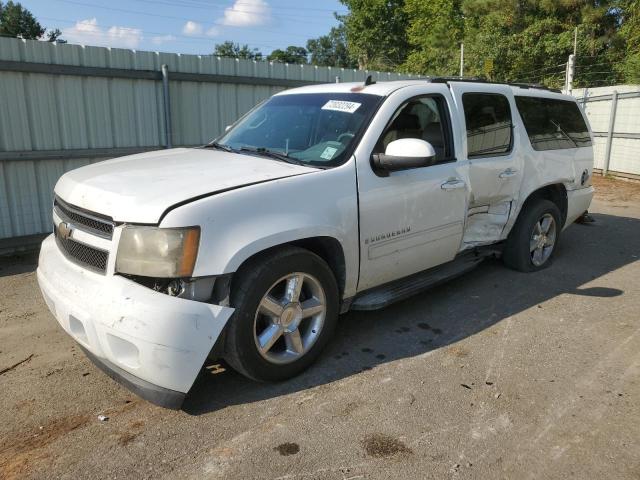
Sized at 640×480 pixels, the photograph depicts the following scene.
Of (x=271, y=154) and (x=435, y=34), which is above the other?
(x=435, y=34)

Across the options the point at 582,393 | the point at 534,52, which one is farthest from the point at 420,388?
the point at 534,52

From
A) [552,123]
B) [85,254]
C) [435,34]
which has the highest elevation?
[435,34]

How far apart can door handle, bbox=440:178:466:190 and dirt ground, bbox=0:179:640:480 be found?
110 cm

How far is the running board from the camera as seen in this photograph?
3793mm

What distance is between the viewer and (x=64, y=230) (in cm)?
321

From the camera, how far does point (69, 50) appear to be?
6406mm

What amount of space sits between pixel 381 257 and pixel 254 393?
1.29 meters

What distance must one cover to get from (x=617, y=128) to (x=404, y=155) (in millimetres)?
12420

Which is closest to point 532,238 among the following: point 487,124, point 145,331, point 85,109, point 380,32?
point 487,124

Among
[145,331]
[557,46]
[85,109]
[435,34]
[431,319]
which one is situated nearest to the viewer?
[145,331]

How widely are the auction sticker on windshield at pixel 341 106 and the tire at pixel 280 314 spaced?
124cm

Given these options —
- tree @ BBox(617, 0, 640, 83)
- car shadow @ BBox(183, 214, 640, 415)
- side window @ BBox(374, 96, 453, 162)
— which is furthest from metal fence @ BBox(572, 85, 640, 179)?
tree @ BBox(617, 0, 640, 83)

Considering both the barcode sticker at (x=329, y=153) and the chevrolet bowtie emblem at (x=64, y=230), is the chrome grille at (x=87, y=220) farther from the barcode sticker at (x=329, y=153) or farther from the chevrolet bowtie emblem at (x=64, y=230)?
the barcode sticker at (x=329, y=153)

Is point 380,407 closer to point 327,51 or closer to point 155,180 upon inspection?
point 155,180
